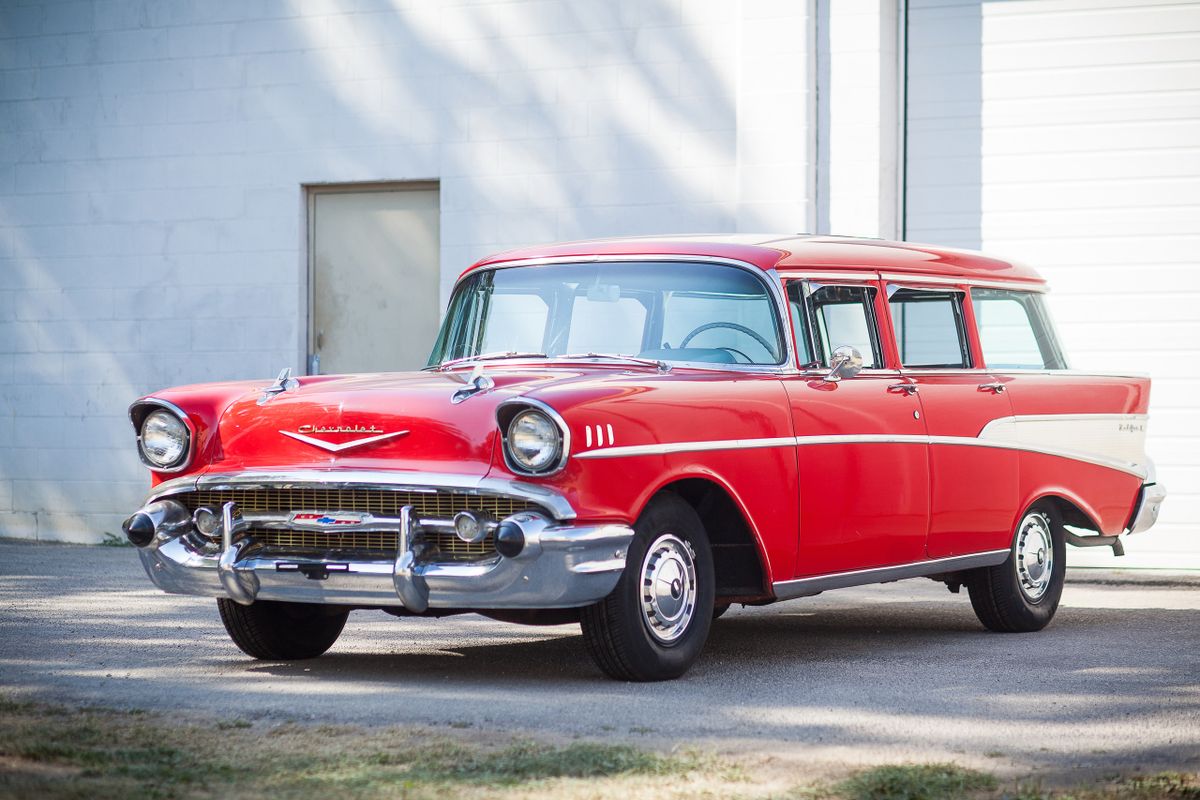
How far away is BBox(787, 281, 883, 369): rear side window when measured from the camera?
6.96 metres

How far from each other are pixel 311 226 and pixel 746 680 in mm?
7956

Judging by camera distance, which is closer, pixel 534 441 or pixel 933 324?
pixel 534 441

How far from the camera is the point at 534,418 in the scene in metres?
5.73

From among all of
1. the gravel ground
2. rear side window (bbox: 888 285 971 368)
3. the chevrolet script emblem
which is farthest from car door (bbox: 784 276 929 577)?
the chevrolet script emblem

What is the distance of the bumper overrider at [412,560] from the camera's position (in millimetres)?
5652

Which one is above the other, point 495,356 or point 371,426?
point 495,356

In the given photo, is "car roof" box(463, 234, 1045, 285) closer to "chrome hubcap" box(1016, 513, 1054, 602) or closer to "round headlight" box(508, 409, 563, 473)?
"chrome hubcap" box(1016, 513, 1054, 602)

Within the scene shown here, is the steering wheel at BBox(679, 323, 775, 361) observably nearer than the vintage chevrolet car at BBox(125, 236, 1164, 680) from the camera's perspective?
No

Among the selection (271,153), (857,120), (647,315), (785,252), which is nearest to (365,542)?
(647,315)

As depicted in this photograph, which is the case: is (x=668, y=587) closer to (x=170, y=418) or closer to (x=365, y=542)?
(x=365, y=542)

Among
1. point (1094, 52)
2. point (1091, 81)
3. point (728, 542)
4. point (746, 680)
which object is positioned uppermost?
point (1094, 52)

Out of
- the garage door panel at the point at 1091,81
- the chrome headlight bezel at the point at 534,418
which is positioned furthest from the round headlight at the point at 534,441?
the garage door panel at the point at 1091,81

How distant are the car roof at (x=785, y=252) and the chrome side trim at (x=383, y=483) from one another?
1.66 meters

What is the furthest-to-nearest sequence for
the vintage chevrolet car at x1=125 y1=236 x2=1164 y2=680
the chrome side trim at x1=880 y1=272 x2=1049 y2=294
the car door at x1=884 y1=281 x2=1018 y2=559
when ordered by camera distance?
the chrome side trim at x1=880 y1=272 x2=1049 y2=294 < the car door at x1=884 y1=281 x2=1018 y2=559 < the vintage chevrolet car at x1=125 y1=236 x2=1164 y2=680
